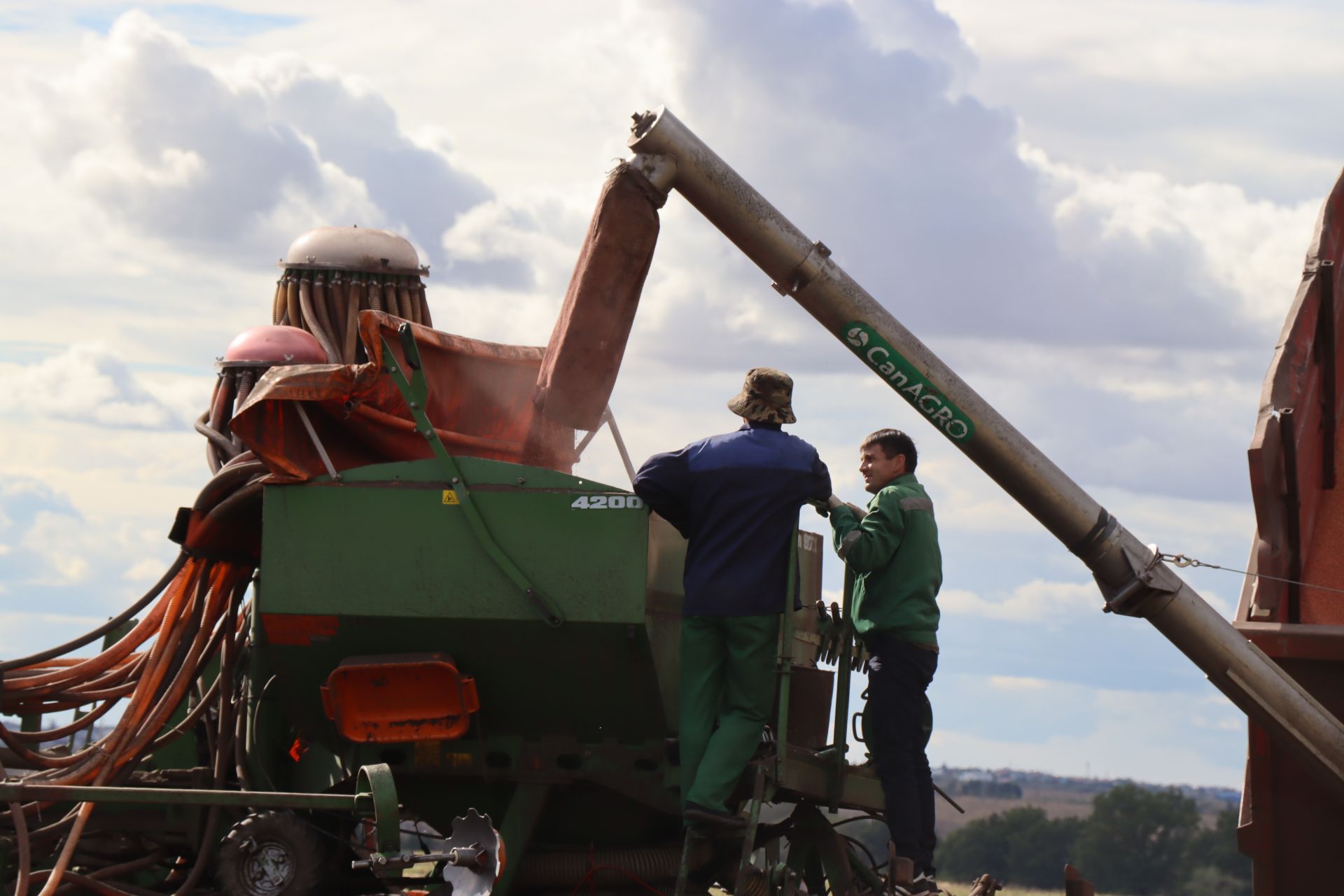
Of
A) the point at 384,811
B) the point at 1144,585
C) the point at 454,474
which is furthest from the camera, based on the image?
the point at 1144,585

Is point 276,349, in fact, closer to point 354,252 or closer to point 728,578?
point 354,252

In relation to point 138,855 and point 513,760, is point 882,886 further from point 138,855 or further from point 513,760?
point 138,855

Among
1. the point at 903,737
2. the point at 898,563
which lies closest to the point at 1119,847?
the point at 903,737

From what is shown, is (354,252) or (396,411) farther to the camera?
(354,252)

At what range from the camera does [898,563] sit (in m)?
8.24

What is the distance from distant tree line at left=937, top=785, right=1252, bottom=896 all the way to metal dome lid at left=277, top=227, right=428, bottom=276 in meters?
38.7

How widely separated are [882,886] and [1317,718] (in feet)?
6.64

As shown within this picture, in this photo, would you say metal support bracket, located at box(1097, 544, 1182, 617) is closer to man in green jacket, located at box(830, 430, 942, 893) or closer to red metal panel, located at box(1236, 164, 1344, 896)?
red metal panel, located at box(1236, 164, 1344, 896)

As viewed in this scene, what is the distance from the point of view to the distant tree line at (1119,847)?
48438mm

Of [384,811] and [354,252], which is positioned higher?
[354,252]

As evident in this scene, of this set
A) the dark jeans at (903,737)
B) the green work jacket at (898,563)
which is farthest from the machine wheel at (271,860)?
the green work jacket at (898,563)

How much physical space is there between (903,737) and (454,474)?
224cm

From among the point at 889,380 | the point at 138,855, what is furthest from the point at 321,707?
the point at 889,380

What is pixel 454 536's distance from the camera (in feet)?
25.7
